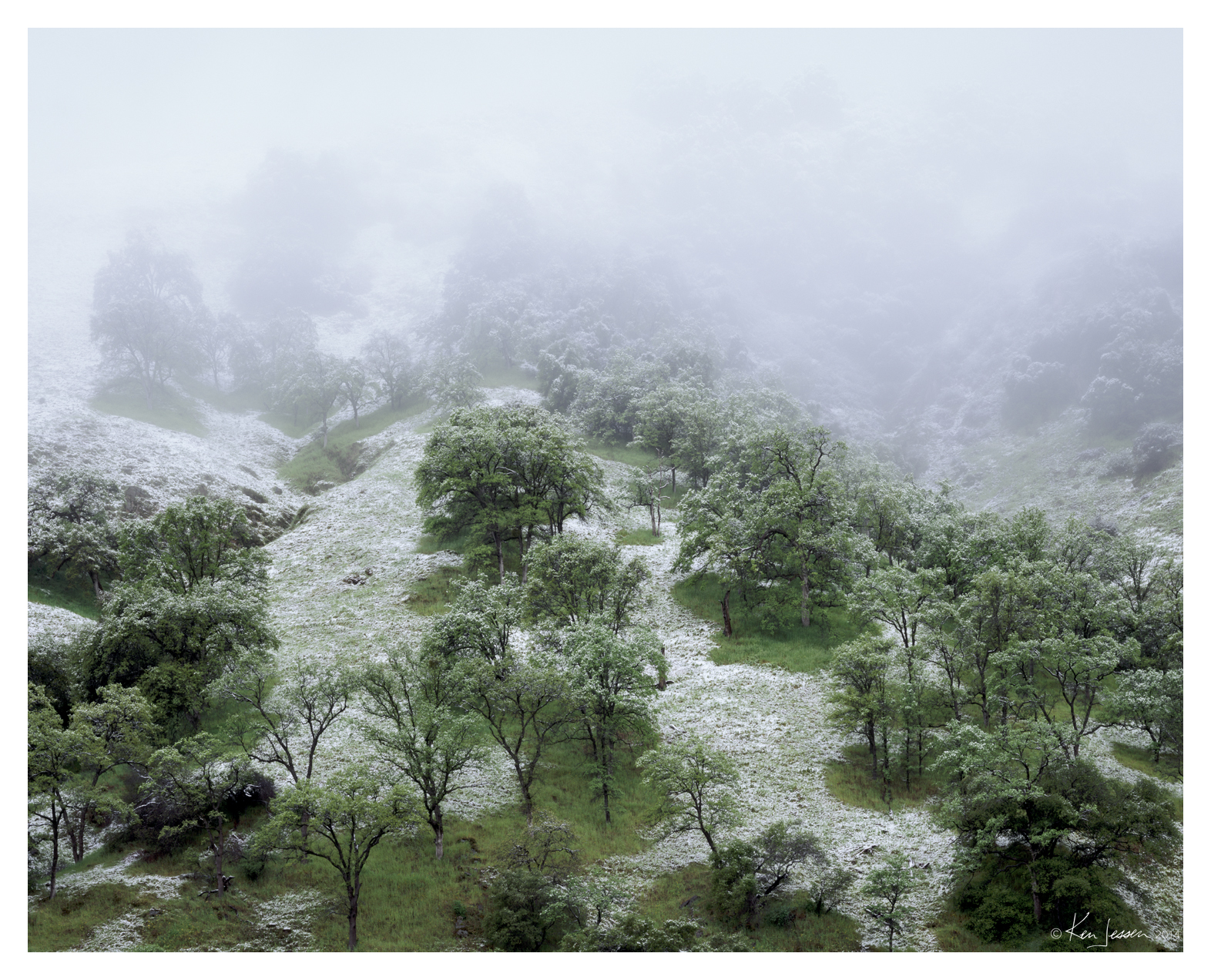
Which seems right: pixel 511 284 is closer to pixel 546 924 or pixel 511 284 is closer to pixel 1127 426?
pixel 1127 426

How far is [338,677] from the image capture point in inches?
1326

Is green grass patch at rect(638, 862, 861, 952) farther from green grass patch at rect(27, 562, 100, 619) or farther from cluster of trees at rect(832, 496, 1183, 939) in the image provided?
green grass patch at rect(27, 562, 100, 619)

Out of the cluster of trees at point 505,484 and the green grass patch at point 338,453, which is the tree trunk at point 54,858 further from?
the green grass patch at point 338,453

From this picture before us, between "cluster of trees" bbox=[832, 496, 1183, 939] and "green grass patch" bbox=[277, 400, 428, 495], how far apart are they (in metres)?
76.5

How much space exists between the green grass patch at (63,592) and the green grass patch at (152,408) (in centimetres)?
5025

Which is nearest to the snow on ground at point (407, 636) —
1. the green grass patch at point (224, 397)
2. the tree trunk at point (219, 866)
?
the tree trunk at point (219, 866)

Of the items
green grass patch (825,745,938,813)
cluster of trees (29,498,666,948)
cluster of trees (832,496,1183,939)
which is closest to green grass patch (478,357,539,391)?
cluster of trees (29,498,666,948)

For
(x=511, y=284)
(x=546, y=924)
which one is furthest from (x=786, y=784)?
(x=511, y=284)

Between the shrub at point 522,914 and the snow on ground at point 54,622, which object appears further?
the snow on ground at point 54,622

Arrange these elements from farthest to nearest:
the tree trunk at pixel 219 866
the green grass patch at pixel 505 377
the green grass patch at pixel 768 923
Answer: the green grass patch at pixel 505 377 → the tree trunk at pixel 219 866 → the green grass patch at pixel 768 923

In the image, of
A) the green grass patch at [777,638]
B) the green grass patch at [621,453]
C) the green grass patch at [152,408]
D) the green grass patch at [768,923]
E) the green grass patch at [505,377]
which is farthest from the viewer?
the green grass patch at [505,377]

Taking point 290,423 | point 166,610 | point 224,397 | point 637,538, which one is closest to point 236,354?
point 224,397

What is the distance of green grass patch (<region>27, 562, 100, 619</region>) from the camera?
173 ft
